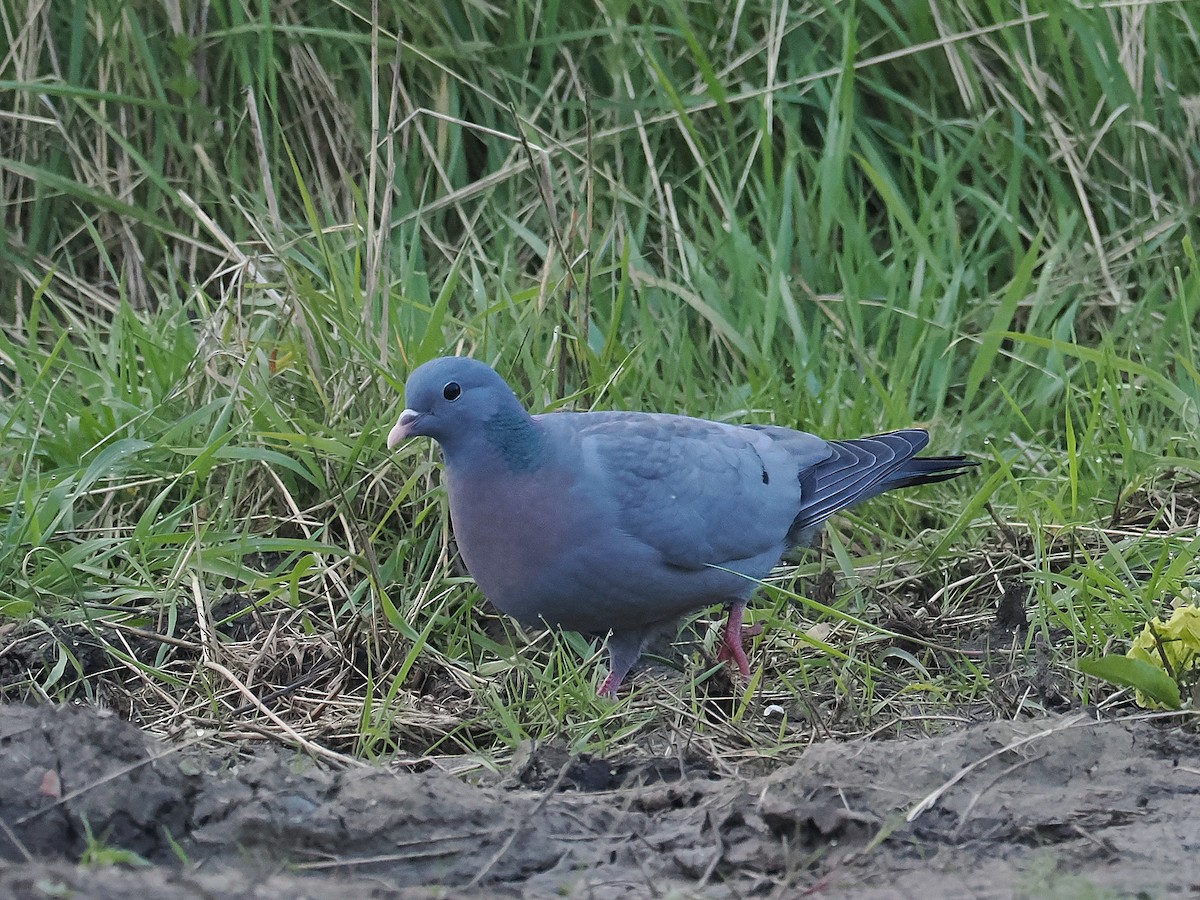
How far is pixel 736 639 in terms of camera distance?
11.0ft

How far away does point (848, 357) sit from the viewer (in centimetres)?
466

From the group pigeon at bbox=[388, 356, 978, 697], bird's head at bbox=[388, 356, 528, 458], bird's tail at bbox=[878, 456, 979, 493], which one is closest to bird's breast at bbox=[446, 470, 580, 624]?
pigeon at bbox=[388, 356, 978, 697]

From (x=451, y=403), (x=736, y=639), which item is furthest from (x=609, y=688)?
(x=451, y=403)

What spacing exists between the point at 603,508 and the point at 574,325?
0.92 meters

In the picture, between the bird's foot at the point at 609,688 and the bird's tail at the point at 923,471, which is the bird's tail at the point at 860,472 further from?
the bird's foot at the point at 609,688

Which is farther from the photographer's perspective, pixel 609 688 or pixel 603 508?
pixel 609 688

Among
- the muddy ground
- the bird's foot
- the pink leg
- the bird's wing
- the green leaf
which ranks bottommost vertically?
the bird's foot

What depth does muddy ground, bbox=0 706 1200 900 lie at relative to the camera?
2152mm

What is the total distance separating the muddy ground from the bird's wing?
795 millimetres

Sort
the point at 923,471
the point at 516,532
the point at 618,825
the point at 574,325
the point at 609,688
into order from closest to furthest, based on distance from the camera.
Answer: the point at 618,825, the point at 516,532, the point at 609,688, the point at 923,471, the point at 574,325

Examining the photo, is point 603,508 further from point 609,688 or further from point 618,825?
point 618,825

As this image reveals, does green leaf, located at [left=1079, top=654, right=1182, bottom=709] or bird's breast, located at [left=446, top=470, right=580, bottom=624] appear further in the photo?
bird's breast, located at [left=446, top=470, right=580, bottom=624]

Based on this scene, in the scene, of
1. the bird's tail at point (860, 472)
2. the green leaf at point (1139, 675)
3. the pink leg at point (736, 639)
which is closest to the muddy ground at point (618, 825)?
the green leaf at point (1139, 675)

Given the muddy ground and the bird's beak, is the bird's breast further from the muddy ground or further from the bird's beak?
the muddy ground
